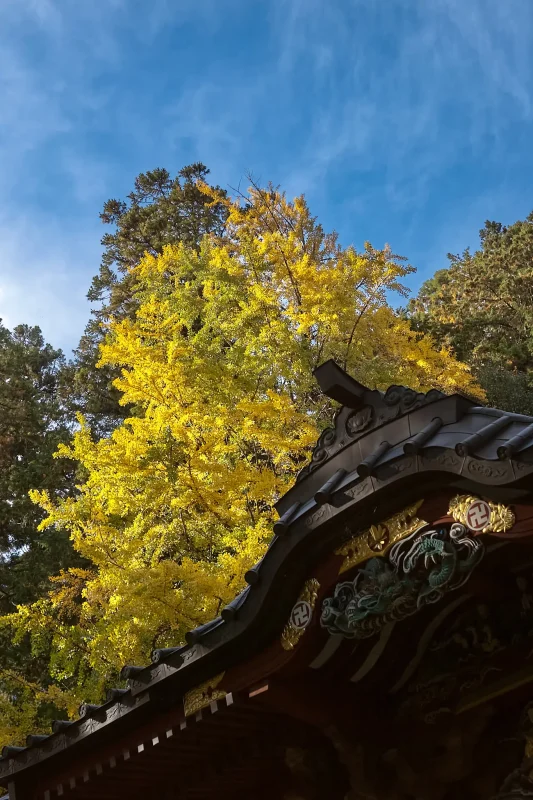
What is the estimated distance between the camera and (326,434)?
3.83 m

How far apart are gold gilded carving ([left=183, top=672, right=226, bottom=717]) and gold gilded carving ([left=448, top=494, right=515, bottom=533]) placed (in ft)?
5.63

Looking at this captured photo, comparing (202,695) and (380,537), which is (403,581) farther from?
(202,695)

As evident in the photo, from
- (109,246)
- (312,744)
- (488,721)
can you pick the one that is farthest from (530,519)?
(109,246)

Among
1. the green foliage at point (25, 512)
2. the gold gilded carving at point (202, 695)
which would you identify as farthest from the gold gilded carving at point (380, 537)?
the green foliage at point (25, 512)

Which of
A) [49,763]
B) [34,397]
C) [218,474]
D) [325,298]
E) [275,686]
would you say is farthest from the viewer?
[34,397]

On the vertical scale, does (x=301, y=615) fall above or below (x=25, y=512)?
below

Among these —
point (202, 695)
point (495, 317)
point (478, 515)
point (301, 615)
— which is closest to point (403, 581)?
point (478, 515)

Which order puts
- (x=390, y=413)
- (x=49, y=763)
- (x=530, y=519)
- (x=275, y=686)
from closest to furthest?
(x=530, y=519) → (x=390, y=413) → (x=275, y=686) → (x=49, y=763)

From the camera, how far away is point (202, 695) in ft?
12.8

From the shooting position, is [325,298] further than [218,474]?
Yes

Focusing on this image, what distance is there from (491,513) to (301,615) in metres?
1.23

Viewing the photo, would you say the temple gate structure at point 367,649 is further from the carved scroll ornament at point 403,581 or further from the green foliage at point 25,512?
the green foliage at point 25,512

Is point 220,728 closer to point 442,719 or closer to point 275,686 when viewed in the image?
point 275,686

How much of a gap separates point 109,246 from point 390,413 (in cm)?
2130
